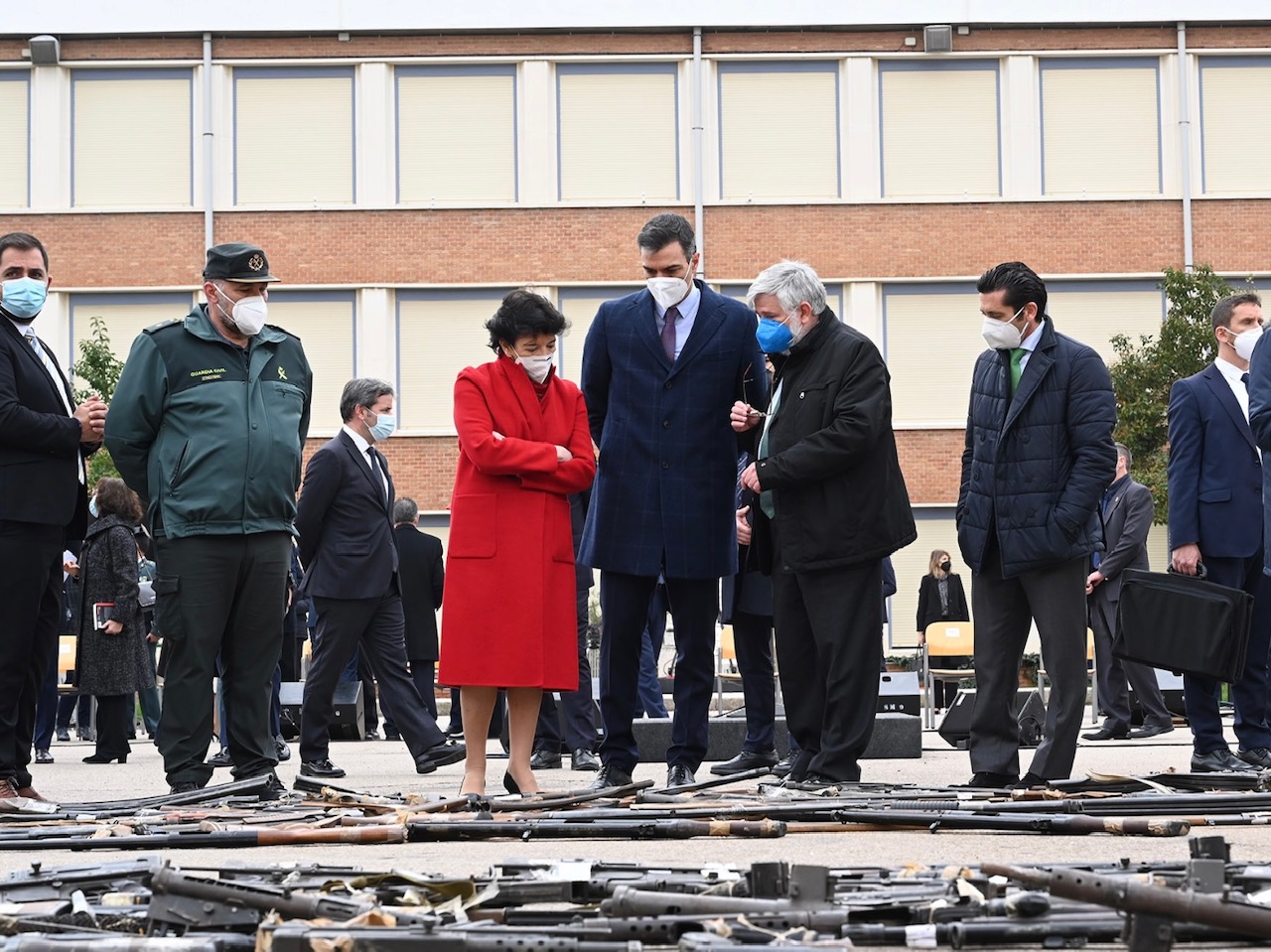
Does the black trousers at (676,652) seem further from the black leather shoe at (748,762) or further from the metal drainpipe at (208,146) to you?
the metal drainpipe at (208,146)

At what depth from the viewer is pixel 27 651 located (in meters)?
8.53

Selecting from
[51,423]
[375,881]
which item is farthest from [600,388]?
[375,881]

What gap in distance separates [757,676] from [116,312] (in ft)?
94.8

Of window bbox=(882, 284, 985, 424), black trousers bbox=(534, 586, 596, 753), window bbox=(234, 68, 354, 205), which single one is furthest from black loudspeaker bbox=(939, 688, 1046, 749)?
window bbox=(234, 68, 354, 205)

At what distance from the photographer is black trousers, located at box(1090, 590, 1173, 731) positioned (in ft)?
48.6

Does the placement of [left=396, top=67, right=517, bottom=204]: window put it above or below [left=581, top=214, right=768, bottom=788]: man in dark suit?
above

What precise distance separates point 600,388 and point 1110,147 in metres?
30.0

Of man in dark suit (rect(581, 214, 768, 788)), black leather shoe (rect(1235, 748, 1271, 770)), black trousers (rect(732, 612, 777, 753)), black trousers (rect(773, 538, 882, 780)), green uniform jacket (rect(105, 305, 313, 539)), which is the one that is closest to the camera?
black trousers (rect(773, 538, 882, 780))

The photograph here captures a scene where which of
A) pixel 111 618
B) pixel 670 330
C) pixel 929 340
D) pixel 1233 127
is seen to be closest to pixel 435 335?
pixel 929 340

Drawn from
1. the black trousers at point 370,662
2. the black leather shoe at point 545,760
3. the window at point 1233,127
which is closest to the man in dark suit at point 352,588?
the black trousers at point 370,662

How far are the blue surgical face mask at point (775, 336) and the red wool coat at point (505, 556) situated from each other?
97 cm

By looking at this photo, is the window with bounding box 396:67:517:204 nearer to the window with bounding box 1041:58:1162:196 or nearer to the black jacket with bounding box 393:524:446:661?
the window with bounding box 1041:58:1162:196

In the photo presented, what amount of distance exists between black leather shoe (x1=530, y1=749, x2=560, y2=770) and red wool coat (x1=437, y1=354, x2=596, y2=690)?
10.1ft

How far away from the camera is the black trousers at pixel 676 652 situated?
8820mm
